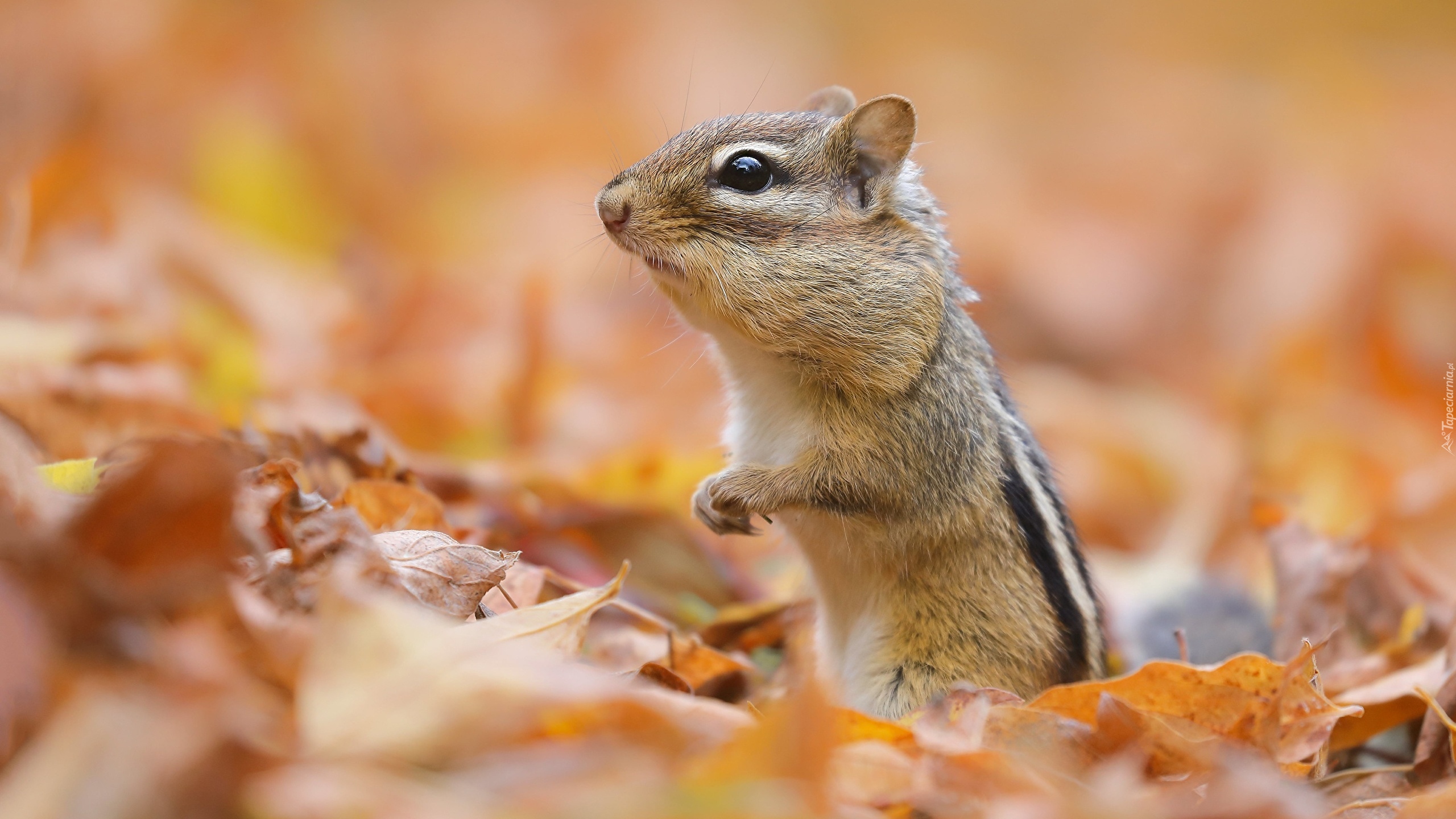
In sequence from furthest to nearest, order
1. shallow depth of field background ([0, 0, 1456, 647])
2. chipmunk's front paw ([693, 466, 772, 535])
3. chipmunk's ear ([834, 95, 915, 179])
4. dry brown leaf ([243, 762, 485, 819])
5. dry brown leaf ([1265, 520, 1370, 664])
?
shallow depth of field background ([0, 0, 1456, 647]), dry brown leaf ([1265, 520, 1370, 664]), chipmunk's ear ([834, 95, 915, 179]), chipmunk's front paw ([693, 466, 772, 535]), dry brown leaf ([243, 762, 485, 819])

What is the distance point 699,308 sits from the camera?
314 cm

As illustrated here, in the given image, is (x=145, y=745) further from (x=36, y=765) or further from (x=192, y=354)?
(x=192, y=354)

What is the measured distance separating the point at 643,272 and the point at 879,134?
785 mm

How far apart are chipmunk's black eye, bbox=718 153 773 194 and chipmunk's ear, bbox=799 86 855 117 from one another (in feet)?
2.42

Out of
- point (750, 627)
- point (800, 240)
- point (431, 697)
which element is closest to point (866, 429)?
point (800, 240)

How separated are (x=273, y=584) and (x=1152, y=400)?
18.6 ft

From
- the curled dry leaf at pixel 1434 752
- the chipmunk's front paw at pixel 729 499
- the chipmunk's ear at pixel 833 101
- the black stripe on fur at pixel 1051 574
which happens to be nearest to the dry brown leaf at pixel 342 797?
the chipmunk's front paw at pixel 729 499

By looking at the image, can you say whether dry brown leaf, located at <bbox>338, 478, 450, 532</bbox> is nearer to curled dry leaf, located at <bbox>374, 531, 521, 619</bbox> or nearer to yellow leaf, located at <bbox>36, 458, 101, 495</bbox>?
curled dry leaf, located at <bbox>374, 531, 521, 619</bbox>

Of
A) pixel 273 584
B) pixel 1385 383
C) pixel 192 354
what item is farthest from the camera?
pixel 1385 383

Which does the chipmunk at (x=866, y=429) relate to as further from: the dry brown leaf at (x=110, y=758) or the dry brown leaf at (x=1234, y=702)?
the dry brown leaf at (x=110, y=758)

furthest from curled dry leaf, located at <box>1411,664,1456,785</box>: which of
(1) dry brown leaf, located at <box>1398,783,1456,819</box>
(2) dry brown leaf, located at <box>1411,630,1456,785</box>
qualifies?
(1) dry brown leaf, located at <box>1398,783,1456,819</box>

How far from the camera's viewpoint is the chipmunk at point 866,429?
3.02 meters

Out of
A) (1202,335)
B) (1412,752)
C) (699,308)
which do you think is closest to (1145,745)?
(1412,752)

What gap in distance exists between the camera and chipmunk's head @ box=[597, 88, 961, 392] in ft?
10.0
